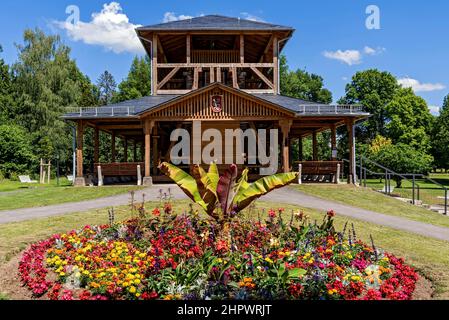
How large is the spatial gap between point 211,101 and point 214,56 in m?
8.43

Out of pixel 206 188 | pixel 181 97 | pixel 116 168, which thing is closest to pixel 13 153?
pixel 116 168

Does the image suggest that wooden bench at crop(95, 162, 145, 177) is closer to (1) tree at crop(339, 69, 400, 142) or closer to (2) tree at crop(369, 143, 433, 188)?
(2) tree at crop(369, 143, 433, 188)

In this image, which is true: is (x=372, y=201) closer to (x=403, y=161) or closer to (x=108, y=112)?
(x=403, y=161)

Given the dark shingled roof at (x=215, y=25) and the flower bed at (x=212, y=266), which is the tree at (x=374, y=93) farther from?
the flower bed at (x=212, y=266)

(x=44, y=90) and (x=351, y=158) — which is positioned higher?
(x=44, y=90)

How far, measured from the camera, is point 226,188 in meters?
8.12

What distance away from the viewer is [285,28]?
88.5 feet

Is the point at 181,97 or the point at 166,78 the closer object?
the point at 181,97

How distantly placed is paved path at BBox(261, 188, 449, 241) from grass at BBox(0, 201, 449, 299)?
0.95 meters

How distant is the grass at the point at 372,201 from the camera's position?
1534 centimetres

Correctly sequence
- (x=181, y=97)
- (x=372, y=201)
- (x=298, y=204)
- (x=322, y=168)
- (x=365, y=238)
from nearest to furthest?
(x=365, y=238), (x=298, y=204), (x=372, y=201), (x=181, y=97), (x=322, y=168)

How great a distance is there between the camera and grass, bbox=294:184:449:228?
15337mm

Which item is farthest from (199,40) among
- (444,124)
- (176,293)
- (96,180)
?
(444,124)
